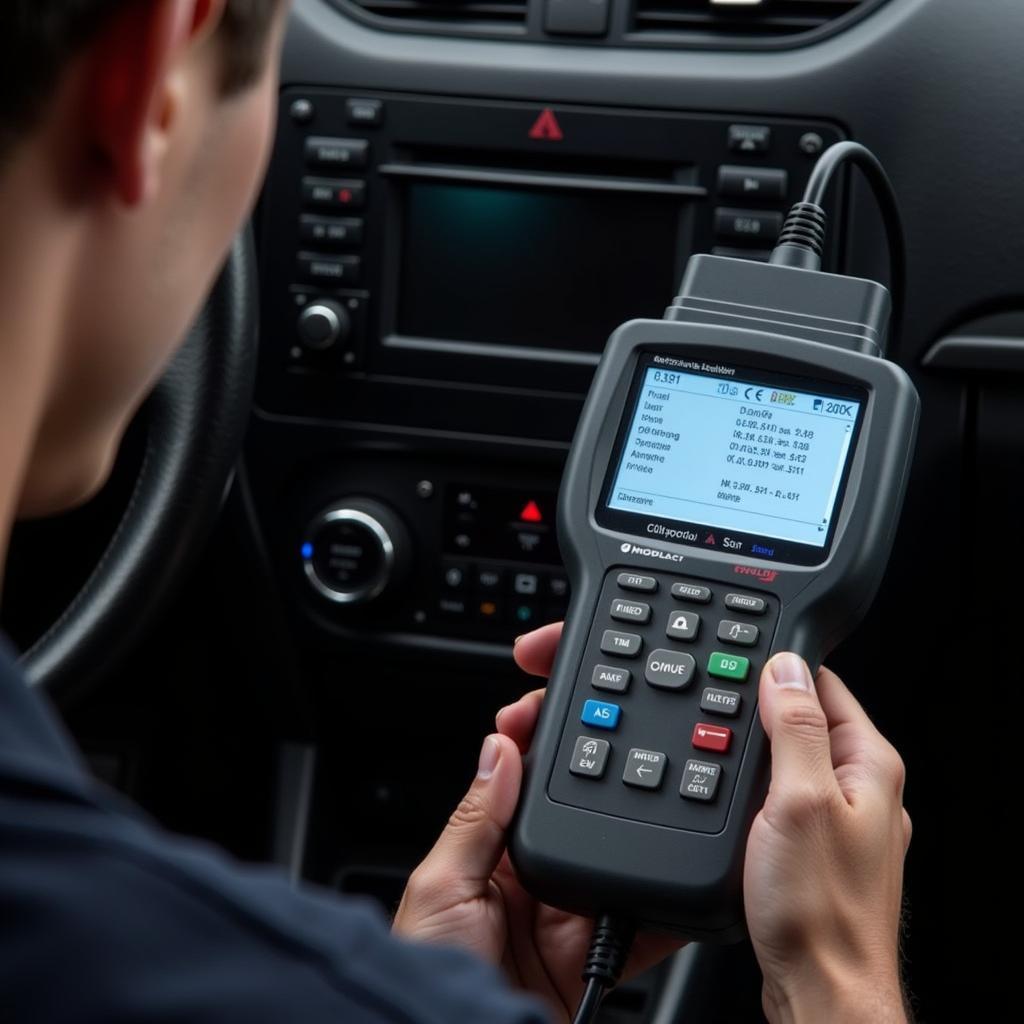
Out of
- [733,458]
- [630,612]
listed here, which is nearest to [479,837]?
[630,612]

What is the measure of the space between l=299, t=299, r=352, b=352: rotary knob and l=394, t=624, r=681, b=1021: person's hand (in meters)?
0.45

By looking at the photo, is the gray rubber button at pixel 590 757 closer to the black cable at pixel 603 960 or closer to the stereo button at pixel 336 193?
the black cable at pixel 603 960

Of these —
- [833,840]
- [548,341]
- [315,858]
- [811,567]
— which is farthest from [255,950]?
[315,858]

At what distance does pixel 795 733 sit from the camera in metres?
0.85

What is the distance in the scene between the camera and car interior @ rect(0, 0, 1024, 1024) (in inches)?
48.6

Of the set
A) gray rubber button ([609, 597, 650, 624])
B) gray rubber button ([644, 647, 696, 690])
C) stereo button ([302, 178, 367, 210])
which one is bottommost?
gray rubber button ([644, 647, 696, 690])

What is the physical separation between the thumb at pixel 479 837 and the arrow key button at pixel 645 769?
6 cm

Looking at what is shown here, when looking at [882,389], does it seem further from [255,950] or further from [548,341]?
[255,950]

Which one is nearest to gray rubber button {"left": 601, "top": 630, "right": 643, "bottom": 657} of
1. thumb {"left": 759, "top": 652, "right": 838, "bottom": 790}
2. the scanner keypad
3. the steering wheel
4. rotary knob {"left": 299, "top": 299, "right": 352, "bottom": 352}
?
the scanner keypad

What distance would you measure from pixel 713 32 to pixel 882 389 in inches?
17.0

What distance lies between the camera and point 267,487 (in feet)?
4.66

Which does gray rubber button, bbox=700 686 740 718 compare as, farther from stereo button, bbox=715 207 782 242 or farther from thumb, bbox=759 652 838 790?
stereo button, bbox=715 207 782 242

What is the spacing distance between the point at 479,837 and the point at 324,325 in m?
0.54

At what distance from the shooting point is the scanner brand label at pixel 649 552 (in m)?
1.00
